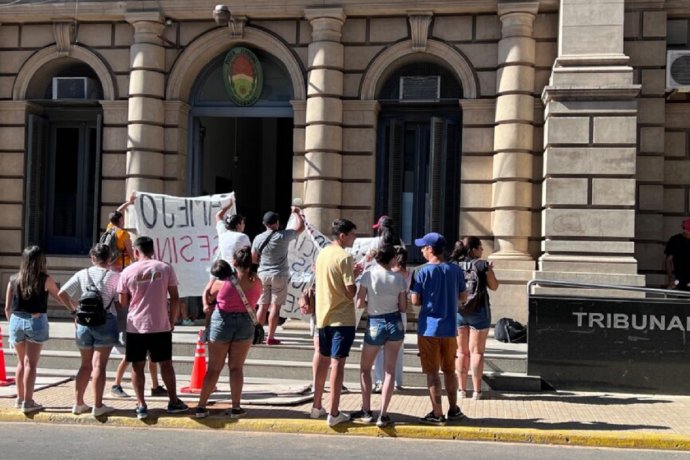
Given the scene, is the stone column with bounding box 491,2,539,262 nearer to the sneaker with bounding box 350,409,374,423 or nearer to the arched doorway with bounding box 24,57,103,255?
the sneaker with bounding box 350,409,374,423

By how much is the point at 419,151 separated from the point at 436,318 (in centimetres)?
783

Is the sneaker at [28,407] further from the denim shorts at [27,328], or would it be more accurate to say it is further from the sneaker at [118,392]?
the sneaker at [118,392]

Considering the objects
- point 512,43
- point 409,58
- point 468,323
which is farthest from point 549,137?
point 468,323

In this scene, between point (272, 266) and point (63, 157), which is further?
point (63, 157)

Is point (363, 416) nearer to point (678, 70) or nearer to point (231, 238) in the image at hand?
point (231, 238)

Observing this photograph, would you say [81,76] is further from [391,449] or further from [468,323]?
[391,449]

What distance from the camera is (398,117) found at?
1711 cm

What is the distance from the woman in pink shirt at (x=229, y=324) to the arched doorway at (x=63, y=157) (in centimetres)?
877

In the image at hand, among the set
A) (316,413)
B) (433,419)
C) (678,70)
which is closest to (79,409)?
(316,413)

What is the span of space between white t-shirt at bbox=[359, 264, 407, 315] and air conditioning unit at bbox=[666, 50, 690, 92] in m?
8.53

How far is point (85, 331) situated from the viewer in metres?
9.65

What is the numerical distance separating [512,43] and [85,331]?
963cm

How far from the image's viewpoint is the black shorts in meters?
9.54

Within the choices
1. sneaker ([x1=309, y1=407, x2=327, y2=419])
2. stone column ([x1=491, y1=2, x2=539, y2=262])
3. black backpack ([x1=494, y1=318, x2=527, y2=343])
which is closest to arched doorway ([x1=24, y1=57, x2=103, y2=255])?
stone column ([x1=491, y1=2, x2=539, y2=262])
